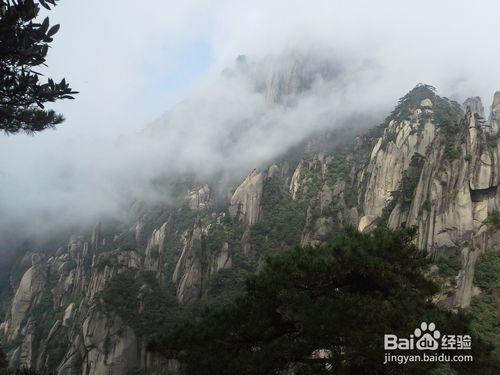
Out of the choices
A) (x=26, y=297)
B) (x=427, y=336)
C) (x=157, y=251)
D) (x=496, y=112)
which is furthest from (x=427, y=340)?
(x=26, y=297)

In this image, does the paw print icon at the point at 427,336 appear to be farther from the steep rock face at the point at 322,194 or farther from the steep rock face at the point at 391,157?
the steep rock face at the point at 391,157

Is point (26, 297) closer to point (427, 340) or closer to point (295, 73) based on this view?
point (295, 73)

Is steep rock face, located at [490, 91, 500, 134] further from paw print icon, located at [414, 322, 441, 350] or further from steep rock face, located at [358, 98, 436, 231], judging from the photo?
paw print icon, located at [414, 322, 441, 350]

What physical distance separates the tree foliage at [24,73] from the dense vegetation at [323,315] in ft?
23.6

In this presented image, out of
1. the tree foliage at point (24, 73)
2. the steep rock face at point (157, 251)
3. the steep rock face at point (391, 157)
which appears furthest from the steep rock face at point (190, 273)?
the tree foliage at point (24, 73)

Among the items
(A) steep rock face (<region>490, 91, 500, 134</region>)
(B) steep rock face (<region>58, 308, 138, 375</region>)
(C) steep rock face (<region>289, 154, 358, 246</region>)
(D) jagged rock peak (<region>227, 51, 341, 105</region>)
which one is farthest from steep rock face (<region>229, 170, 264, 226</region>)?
(D) jagged rock peak (<region>227, 51, 341, 105</region>)

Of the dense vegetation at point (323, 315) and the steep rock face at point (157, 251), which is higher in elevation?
the steep rock face at point (157, 251)

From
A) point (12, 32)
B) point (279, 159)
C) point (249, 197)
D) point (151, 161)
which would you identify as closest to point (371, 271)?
point (12, 32)

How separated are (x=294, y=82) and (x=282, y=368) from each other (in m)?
137

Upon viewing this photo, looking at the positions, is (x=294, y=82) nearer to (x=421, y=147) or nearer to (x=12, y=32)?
(x=421, y=147)

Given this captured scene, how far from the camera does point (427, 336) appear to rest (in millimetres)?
10258

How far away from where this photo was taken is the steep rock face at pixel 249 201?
89.7 metres

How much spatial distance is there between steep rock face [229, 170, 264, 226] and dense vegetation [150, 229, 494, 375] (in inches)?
2951

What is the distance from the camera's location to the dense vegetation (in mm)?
10484
